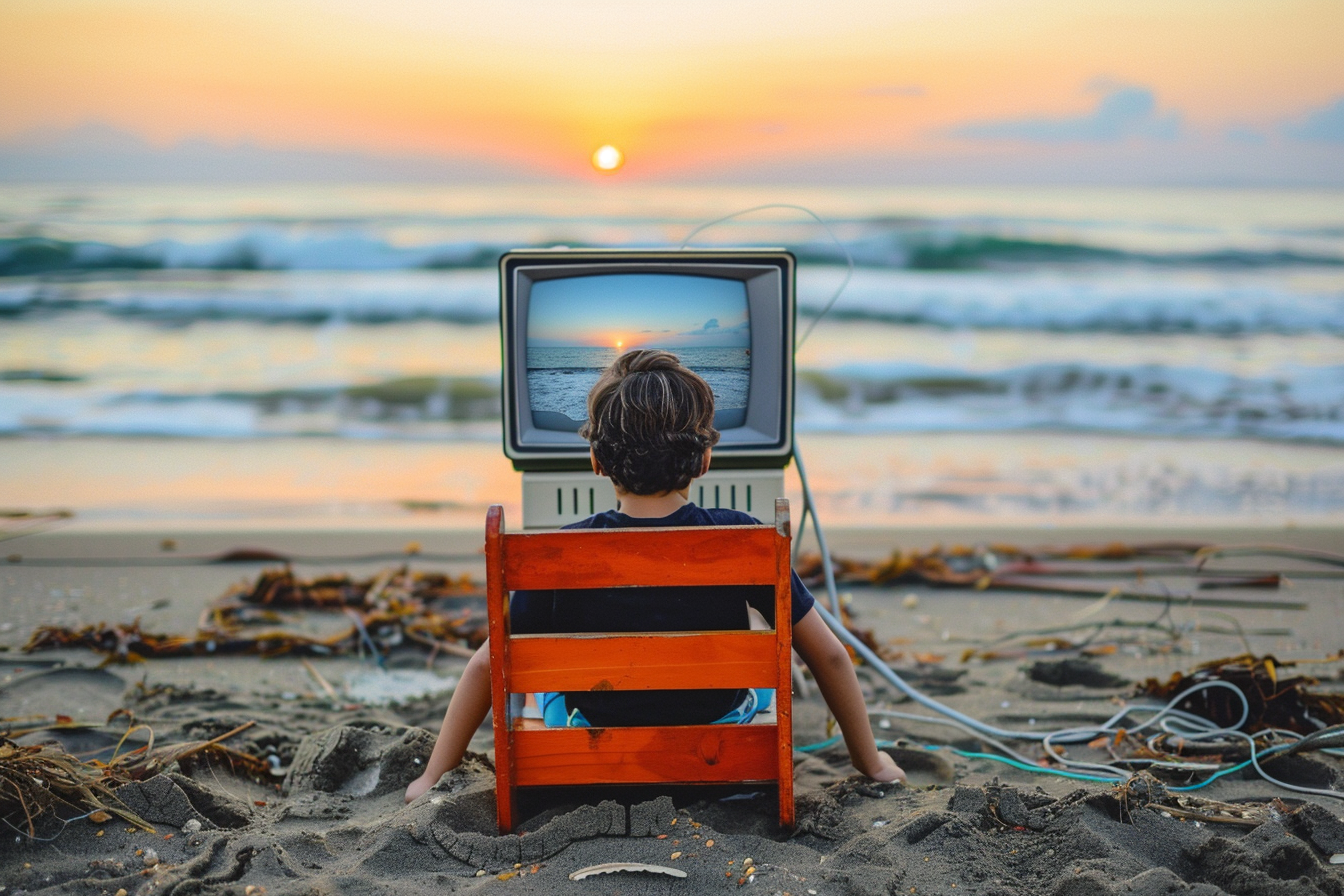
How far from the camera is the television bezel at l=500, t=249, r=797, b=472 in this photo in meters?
3.00

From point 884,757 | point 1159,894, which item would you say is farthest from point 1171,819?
point 884,757

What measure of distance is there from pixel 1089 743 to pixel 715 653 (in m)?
1.63

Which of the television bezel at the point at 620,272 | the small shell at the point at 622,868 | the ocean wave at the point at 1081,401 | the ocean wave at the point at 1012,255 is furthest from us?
the ocean wave at the point at 1012,255

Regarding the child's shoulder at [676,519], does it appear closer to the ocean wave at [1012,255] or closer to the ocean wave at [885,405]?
the ocean wave at [885,405]

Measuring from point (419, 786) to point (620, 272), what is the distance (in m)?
1.49

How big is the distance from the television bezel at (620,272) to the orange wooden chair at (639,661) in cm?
76

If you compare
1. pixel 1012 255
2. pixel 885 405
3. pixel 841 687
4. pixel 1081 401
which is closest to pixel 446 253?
pixel 885 405

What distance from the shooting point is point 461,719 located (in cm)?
271

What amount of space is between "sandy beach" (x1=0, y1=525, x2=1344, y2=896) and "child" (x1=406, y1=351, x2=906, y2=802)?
239 millimetres

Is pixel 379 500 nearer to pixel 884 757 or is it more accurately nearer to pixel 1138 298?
pixel 884 757

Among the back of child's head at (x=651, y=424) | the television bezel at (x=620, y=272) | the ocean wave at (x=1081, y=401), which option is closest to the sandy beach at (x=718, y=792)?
the back of child's head at (x=651, y=424)

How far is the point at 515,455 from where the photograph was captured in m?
3.02

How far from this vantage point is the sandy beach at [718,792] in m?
2.29

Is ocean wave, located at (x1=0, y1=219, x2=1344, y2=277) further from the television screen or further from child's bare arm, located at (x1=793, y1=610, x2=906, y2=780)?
child's bare arm, located at (x1=793, y1=610, x2=906, y2=780)
